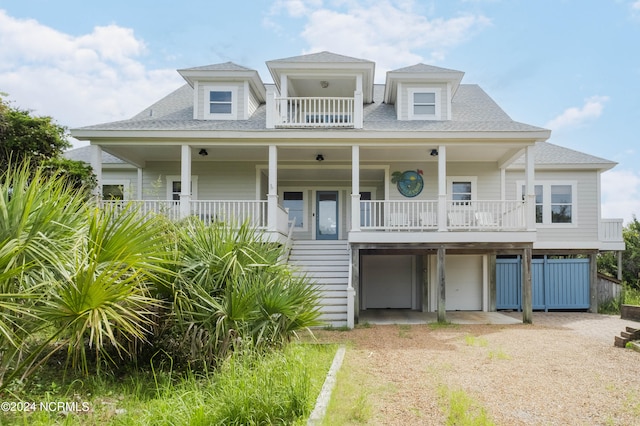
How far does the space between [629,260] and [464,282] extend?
28.0 ft

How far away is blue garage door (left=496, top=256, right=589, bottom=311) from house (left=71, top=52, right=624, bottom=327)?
0.13 ft

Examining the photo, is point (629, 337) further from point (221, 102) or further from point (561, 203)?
point (221, 102)

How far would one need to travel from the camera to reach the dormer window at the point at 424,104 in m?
14.1

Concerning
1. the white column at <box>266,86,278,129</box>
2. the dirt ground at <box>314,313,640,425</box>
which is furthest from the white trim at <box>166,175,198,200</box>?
the dirt ground at <box>314,313,640,425</box>

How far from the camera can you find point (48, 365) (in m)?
5.96

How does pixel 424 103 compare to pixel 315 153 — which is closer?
pixel 315 153

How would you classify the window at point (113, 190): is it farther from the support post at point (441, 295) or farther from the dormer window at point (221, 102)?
the support post at point (441, 295)

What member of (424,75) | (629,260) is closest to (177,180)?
(424,75)

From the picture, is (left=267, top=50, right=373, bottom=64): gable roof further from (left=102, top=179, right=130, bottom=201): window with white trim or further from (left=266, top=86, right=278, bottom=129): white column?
(left=102, top=179, right=130, bottom=201): window with white trim

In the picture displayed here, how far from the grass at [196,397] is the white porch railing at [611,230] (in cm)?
1351

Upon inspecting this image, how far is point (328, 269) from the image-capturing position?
1191 cm

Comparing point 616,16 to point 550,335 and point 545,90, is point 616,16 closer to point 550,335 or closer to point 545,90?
point 545,90

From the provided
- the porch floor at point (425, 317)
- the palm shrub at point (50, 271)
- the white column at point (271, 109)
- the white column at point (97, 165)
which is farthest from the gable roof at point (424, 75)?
the palm shrub at point (50, 271)

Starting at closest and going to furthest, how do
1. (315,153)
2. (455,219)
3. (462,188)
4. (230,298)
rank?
(230,298) → (455,219) → (315,153) → (462,188)
